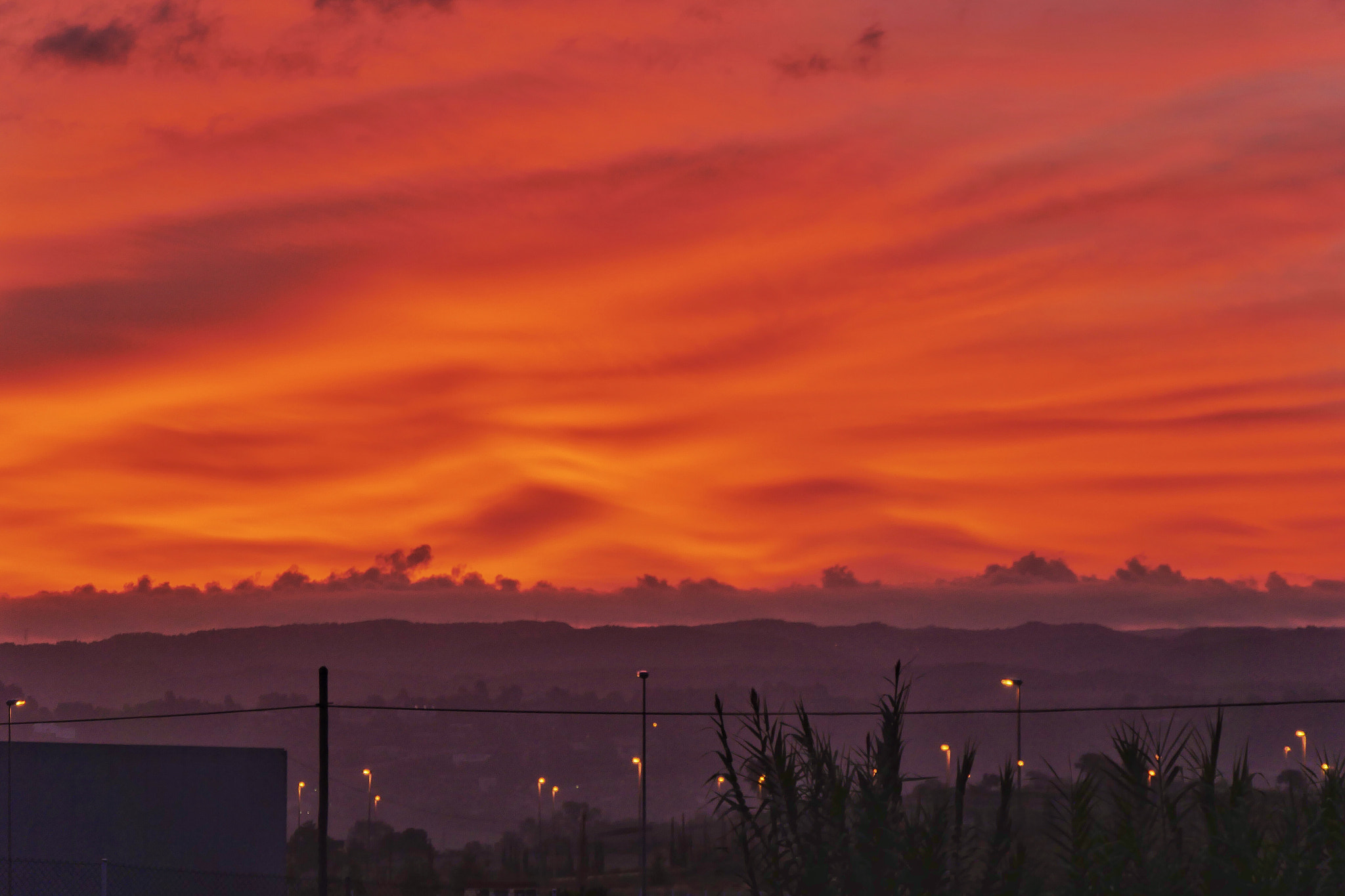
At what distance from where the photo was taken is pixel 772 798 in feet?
54.3

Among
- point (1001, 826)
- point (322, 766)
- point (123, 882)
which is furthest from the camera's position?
point (123, 882)

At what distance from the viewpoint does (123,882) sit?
38375 millimetres

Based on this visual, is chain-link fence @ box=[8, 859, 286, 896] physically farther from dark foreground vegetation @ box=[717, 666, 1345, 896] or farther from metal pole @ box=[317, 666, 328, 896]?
dark foreground vegetation @ box=[717, 666, 1345, 896]

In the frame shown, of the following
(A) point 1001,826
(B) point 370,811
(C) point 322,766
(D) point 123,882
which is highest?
(A) point 1001,826

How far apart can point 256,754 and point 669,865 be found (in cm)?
6410

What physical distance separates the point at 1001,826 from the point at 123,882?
97.7 ft

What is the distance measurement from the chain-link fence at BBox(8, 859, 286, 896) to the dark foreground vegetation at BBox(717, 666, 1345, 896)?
79.4ft

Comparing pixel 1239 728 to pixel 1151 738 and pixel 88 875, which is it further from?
pixel 1151 738

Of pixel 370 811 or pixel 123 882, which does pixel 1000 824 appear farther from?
Answer: pixel 370 811

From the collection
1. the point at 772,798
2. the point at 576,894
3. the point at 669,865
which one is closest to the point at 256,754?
the point at 576,894

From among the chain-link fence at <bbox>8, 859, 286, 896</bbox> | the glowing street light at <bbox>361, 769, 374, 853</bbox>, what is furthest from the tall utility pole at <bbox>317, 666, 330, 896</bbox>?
the glowing street light at <bbox>361, 769, 374, 853</bbox>

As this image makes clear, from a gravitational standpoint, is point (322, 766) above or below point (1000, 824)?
below

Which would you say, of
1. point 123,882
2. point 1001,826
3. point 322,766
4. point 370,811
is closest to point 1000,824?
point 1001,826

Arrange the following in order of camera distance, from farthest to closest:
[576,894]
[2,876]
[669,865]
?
[669,865]
[576,894]
[2,876]
